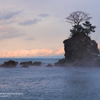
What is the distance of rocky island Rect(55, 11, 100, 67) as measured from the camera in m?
71.0

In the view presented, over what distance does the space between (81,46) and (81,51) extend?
1.97 meters

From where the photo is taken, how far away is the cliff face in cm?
7081

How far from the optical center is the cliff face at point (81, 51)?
70.8m

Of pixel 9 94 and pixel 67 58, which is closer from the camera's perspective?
pixel 9 94

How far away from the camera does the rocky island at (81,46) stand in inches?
2795

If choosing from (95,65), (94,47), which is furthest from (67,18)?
(95,65)

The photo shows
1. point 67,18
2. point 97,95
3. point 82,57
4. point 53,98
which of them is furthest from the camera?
point 67,18

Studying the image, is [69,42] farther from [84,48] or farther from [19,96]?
[19,96]

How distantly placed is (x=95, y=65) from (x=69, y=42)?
13.8 meters

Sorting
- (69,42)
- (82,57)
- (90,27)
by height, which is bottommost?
(82,57)

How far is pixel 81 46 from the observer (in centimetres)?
7119

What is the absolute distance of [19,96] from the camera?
22203 millimetres

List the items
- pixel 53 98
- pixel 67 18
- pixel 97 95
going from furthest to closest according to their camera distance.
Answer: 1. pixel 67 18
2. pixel 97 95
3. pixel 53 98

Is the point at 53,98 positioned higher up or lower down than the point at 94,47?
lower down
